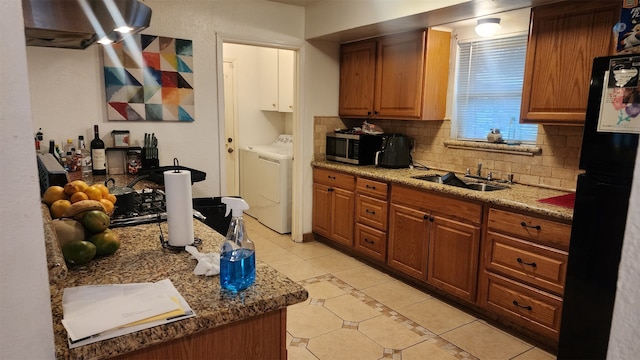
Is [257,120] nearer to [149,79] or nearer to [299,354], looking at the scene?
[149,79]

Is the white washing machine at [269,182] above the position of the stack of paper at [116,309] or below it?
below

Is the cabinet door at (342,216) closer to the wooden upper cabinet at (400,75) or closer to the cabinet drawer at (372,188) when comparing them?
the cabinet drawer at (372,188)

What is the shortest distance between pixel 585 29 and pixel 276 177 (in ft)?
10.4

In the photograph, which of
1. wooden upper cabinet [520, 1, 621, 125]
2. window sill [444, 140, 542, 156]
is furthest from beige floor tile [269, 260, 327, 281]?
wooden upper cabinet [520, 1, 621, 125]

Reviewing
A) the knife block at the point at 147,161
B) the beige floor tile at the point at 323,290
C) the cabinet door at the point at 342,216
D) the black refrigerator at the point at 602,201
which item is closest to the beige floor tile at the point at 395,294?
the beige floor tile at the point at 323,290

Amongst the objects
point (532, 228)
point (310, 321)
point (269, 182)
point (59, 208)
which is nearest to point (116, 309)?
point (59, 208)

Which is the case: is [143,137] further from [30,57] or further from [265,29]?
[265,29]

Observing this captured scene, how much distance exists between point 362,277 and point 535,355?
1.45 m

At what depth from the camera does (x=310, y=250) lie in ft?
13.9

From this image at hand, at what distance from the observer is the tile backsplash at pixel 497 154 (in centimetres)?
284

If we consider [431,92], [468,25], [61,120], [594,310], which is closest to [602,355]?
[594,310]

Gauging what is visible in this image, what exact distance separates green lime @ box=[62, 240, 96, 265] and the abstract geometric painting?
2234 mm

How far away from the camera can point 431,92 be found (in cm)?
Answer: 354

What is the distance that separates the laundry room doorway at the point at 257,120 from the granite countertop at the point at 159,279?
10.7 feet
